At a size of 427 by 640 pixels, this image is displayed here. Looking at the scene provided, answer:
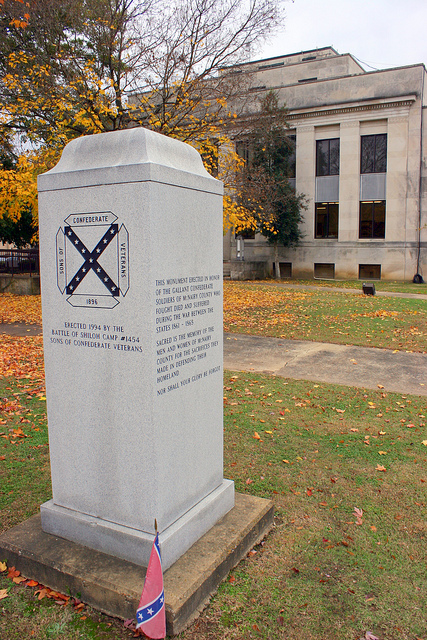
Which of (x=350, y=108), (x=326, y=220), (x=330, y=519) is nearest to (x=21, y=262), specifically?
(x=326, y=220)

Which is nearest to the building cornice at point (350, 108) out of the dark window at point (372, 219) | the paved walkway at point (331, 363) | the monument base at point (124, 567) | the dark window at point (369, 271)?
the dark window at point (372, 219)

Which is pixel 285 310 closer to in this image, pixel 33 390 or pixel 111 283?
pixel 33 390

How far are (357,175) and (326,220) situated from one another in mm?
3414

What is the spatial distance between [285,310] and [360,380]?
824 centimetres

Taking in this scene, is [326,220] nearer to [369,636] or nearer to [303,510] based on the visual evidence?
[303,510]

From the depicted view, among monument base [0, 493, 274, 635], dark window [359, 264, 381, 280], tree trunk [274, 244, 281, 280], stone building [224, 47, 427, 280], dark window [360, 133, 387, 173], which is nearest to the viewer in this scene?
monument base [0, 493, 274, 635]

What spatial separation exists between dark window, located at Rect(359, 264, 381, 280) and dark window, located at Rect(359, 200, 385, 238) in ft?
6.24

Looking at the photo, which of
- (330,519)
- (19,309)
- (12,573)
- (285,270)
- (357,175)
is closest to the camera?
(12,573)

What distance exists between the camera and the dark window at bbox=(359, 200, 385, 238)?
105ft

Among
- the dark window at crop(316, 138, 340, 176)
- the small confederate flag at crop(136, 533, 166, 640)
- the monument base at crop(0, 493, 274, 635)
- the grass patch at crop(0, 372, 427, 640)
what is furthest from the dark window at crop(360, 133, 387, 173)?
the small confederate flag at crop(136, 533, 166, 640)

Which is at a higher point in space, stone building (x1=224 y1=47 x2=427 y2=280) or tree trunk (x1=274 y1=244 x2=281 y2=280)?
stone building (x1=224 y1=47 x2=427 y2=280)

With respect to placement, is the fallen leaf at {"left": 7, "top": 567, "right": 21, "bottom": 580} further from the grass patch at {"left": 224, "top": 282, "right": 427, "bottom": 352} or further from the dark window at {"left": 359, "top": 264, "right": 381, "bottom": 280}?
the dark window at {"left": 359, "top": 264, "right": 381, "bottom": 280}

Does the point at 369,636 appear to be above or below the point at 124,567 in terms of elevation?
below

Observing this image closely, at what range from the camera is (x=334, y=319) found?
1427 cm
